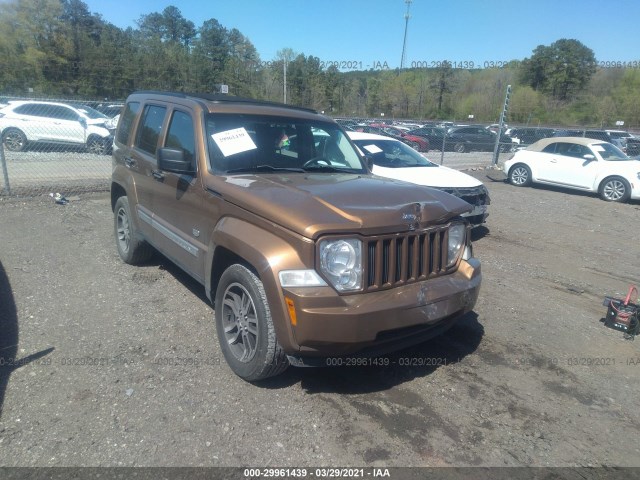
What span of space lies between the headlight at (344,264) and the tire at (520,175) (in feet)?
42.7

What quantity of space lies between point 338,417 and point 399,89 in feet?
189

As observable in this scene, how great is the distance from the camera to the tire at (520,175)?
1447 cm

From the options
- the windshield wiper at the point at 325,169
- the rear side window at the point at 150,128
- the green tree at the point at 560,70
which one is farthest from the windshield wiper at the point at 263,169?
the green tree at the point at 560,70

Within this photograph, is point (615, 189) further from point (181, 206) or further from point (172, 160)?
point (172, 160)

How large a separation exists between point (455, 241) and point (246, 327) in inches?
68.3

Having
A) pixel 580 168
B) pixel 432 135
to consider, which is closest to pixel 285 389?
pixel 580 168

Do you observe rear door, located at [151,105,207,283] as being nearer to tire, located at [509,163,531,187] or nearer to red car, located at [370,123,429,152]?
tire, located at [509,163,531,187]

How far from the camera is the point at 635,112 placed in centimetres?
3766

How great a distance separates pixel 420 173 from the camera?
8.21m

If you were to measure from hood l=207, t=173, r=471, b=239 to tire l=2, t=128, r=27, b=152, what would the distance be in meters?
14.1

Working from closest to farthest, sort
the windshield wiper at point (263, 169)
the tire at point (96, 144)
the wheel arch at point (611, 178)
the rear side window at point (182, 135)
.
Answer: the windshield wiper at point (263, 169), the rear side window at point (182, 135), the wheel arch at point (611, 178), the tire at point (96, 144)

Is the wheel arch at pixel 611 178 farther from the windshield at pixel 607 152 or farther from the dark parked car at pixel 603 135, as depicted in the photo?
the dark parked car at pixel 603 135

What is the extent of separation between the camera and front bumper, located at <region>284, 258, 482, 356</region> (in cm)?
289

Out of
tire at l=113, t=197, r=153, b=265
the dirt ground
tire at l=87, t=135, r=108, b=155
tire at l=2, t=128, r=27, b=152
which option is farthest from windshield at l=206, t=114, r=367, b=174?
tire at l=2, t=128, r=27, b=152
